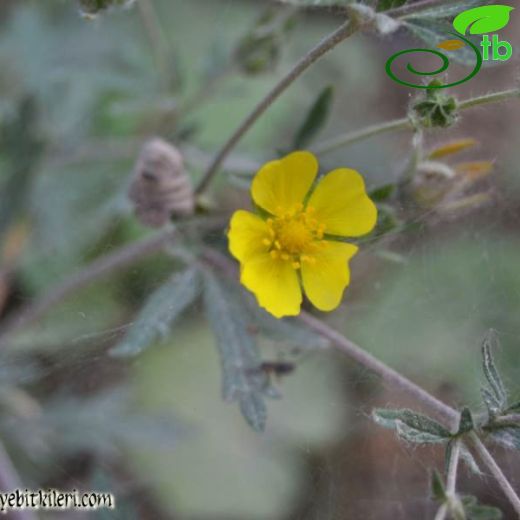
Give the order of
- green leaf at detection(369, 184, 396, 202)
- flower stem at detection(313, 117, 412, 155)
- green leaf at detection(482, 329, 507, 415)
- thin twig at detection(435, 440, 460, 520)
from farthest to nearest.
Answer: green leaf at detection(369, 184, 396, 202), flower stem at detection(313, 117, 412, 155), green leaf at detection(482, 329, 507, 415), thin twig at detection(435, 440, 460, 520)

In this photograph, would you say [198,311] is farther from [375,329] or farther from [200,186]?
[375,329]

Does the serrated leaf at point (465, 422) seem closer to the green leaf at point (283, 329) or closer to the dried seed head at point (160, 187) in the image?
the green leaf at point (283, 329)

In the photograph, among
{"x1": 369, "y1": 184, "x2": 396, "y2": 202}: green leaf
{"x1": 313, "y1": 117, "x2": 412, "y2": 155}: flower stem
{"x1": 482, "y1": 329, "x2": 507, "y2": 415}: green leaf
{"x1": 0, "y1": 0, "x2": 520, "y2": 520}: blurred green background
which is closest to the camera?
{"x1": 482, "y1": 329, "x2": 507, "y2": 415}: green leaf

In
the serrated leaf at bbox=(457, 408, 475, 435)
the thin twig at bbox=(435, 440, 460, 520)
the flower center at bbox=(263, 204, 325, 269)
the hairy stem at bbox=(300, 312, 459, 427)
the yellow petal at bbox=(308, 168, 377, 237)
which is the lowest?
the hairy stem at bbox=(300, 312, 459, 427)

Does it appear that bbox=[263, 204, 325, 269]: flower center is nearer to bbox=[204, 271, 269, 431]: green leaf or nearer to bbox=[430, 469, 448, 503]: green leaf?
bbox=[204, 271, 269, 431]: green leaf

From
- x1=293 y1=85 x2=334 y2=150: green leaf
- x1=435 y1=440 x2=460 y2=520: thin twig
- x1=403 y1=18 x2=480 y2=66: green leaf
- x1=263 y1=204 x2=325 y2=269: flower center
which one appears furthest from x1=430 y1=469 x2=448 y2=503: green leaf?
x1=293 y1=85 x2=334 y2=150: green leaf
